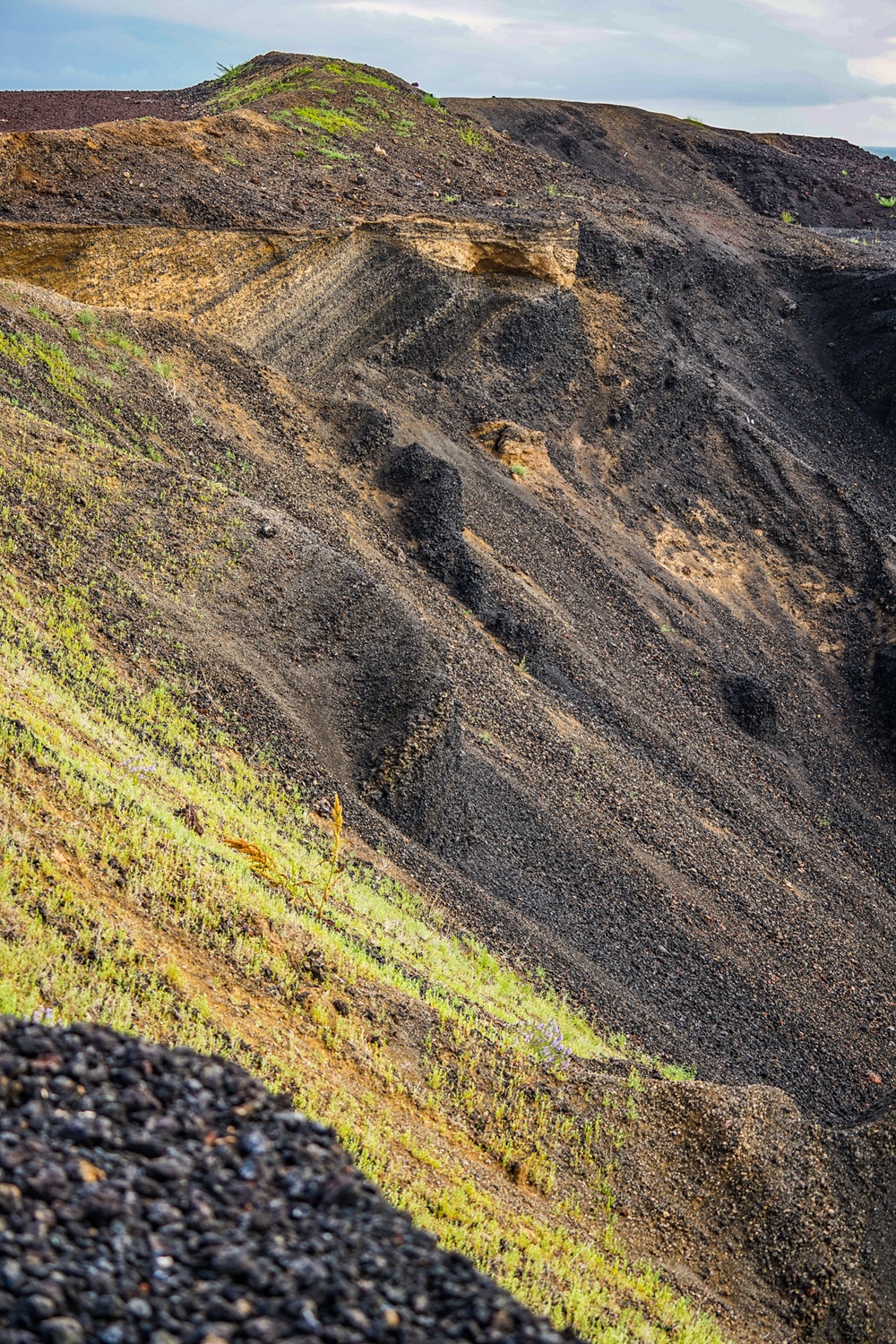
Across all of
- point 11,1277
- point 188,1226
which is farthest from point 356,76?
point 11,1277

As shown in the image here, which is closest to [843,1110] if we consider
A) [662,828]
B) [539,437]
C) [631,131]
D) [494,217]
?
[662,828]

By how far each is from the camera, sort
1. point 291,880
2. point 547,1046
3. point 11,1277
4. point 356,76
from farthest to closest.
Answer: point 356,76, point 291,880, point 547,1046, point 11,1277

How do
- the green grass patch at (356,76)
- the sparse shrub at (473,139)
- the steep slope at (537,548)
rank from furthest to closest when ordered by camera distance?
the green grass patch at (356,76) → the sparse shrub at (473,139) → the steep slope at (537,548)

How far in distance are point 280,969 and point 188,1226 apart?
3.60m

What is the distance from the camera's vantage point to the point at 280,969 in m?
6.62

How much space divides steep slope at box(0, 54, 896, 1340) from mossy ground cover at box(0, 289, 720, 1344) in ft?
0.77

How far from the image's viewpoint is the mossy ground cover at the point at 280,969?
216 inches

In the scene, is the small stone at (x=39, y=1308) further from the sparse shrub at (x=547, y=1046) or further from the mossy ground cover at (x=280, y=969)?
the sparse shrub at (x=547, y=1046)

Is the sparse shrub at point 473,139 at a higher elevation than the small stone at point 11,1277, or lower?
higher

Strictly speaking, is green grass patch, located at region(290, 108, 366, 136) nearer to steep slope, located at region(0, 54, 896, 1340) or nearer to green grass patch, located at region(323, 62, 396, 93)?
steep slope, located at region(0, 54, 896, 1340)

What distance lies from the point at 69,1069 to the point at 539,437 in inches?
755

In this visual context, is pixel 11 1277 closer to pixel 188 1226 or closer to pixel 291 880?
pixel 188 1226

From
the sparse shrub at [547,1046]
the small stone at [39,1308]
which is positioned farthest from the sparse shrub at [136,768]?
the small stone at [39,1308]

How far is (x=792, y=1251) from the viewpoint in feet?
24.5
